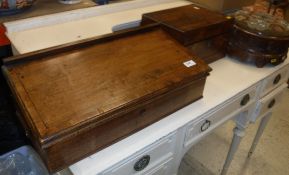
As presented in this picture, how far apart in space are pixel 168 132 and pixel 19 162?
60 cm

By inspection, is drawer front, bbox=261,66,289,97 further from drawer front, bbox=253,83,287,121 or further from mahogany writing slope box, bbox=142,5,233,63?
mahogany writing slope box, bbox=142,5,233,63

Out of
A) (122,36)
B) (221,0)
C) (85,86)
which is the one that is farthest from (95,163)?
(221,0)

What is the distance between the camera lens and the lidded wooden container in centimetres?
94

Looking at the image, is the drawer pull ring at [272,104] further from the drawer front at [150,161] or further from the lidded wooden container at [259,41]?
the drawer front at [150,161]

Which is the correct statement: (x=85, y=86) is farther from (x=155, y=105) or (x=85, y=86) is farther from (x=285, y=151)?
(x=285, y=151)

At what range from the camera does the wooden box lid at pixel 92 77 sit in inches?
21.3

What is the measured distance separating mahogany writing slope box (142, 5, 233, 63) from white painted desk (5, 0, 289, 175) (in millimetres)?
74

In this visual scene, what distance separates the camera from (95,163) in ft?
1.96

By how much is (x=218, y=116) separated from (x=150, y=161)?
296 millimetres

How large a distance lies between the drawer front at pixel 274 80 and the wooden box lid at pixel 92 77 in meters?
0.40

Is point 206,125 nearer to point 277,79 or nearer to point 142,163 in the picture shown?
point 142,163

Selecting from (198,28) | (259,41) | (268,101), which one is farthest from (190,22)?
(268,101)

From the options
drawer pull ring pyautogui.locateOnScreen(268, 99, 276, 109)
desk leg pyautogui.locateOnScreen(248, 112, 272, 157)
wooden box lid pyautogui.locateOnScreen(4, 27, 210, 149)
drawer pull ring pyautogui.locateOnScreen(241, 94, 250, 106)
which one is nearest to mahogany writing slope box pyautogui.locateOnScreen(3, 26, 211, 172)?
wooden box lid pyautogui.locateOnScreen(4, 27, 210, 149)

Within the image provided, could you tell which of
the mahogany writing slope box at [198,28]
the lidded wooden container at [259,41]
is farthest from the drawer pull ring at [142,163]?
the lidded wooden container at [259,41]
